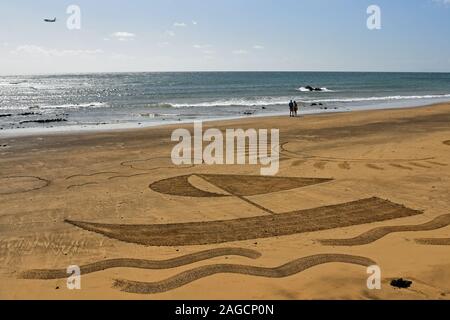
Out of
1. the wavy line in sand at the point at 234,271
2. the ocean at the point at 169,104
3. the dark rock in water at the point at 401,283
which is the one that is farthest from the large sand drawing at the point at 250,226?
the ocean at the point at 169,104

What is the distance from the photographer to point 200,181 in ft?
46.1

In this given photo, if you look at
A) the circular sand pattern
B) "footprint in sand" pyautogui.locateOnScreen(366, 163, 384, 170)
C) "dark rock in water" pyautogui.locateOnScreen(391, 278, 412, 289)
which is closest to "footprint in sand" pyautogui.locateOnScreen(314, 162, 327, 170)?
"footprint in sand" pyautogui.locateOnScreen(366, 163, 384, 170)

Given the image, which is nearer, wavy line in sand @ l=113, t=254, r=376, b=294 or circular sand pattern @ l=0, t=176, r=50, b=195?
wavy line in sand @ l=113, t=254, r=376, b=294

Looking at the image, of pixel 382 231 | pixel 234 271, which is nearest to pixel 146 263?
pixel 234 271

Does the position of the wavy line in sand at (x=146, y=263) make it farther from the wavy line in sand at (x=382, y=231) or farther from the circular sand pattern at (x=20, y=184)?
the circular sand pattern at (x=20, y=184)

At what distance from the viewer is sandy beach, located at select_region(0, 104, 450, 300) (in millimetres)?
7148

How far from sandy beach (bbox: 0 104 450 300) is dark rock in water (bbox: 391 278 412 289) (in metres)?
0.09

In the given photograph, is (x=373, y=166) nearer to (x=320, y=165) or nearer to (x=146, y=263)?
(x=320, y=165)

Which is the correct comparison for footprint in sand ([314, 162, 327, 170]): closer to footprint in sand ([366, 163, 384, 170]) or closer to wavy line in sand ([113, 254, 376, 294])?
footprint in sand ([366, 163, 384, 170])

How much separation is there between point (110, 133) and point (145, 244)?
19579 millimetres

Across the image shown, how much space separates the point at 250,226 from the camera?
389 inches

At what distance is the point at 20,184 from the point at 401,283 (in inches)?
470

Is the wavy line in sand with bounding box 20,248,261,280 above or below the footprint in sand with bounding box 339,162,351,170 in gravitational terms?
below
